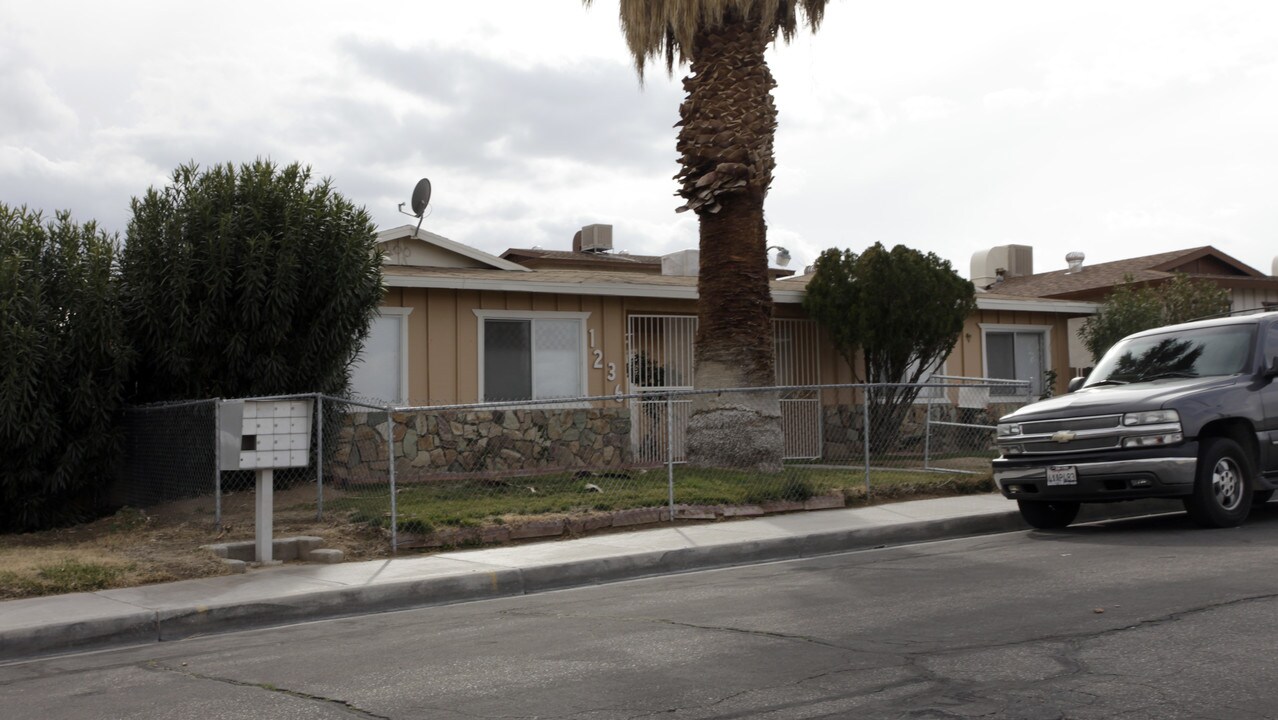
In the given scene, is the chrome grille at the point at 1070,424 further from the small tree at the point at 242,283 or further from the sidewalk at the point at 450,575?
the small tree at the point at 242,283

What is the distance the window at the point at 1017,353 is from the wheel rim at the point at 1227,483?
10926mm

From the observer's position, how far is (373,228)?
44.4ft

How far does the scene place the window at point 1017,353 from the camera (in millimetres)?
21312

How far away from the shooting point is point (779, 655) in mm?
5773

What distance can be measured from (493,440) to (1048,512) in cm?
734

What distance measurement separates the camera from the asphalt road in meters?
4.88

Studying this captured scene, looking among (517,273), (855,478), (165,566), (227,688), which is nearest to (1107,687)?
(227,688)

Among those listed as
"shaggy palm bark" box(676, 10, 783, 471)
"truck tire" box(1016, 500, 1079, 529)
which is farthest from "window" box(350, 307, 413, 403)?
"truck tire" box(1016, 500, 1079, 529)

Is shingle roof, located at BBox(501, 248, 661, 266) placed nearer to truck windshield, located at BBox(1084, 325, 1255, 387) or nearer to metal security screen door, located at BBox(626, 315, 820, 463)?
metal security screen door, located at BBox(626, 315, 820, 463)

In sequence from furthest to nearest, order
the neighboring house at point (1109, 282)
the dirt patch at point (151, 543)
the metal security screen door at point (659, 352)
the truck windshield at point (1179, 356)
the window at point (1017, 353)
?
the neighboring house at point (1109, 282) < the window at point (1017, 353) < the metal security screen door at point (659, 352) < the truck windshield at point (1179, 356) < the dirt patch at point (151, 543)

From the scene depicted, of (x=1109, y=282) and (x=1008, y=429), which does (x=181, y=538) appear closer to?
(x=1008, y=429)

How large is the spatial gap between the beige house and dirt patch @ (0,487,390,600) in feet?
11.3

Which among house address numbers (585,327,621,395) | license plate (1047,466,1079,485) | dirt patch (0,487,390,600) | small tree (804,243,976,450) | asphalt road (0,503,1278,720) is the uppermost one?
small tree (804,243,976,450)

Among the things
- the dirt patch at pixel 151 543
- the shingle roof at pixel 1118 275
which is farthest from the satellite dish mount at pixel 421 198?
the shingle roof at pixel 1118 275
